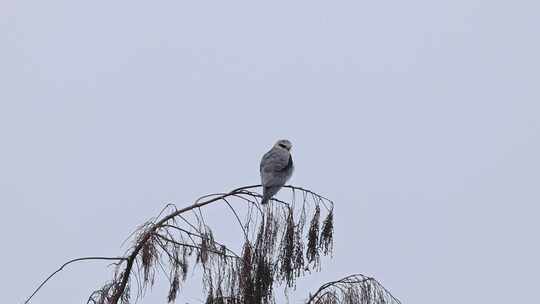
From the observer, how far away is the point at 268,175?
30.9 feet

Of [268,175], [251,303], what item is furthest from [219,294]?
[268,175]

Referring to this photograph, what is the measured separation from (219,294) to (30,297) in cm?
108

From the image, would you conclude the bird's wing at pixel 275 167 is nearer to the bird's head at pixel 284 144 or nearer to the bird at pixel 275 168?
the bird at pixel 275 168

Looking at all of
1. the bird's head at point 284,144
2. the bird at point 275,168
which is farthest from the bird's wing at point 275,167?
the bird's head at point 284,144

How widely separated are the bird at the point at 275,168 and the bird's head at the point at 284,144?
0.06m

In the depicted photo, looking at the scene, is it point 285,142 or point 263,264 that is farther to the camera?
point 285,142

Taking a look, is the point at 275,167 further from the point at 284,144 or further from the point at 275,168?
the point at 284,144

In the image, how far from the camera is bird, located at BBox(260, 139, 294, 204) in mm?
8891

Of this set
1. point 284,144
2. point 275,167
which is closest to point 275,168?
point 275,167

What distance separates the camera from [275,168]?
9602 mm

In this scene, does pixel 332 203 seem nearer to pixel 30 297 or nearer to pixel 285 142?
pixel 30 297

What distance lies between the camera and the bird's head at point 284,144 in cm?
1080

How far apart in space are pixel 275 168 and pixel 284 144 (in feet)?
4.24

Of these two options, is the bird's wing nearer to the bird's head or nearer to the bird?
the bird
